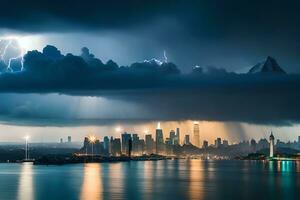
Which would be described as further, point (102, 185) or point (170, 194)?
point (102, 185)

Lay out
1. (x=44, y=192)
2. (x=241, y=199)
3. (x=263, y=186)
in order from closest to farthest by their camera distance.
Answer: (x=241, y=199) < (x=44, y=192) < (x=263, y=186)

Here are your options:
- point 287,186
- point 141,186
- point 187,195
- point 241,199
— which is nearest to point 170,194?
point 187,195

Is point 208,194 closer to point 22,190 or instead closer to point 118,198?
point 118,198

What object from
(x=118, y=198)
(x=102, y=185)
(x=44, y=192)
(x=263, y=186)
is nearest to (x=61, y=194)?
(x=44, y=192)

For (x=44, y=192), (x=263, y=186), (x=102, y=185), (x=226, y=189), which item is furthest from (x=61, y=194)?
(x=263, y=186)

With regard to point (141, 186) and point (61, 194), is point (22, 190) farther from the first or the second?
point (141, 186)

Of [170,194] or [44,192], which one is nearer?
[170,194]

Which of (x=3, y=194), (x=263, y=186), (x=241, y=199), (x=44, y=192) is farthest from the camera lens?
(x=263, y=186)

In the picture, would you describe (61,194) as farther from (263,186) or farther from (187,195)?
(263,186)

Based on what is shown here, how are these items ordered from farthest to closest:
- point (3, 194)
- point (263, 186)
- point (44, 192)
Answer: point (263, 186) → point (44, 192) → point (3, 194)
